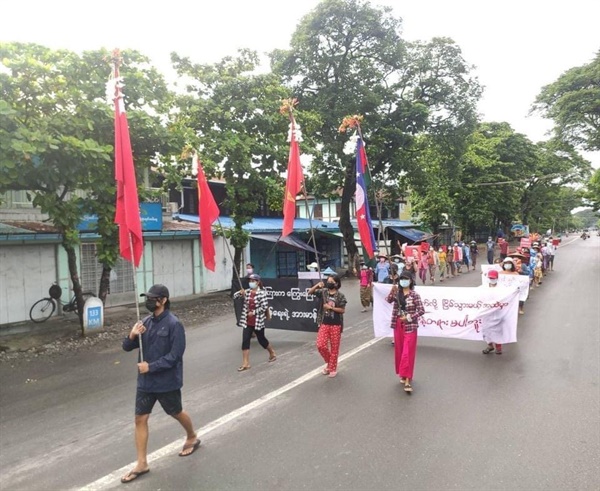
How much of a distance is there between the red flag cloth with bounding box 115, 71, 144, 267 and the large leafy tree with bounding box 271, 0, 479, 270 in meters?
15.8

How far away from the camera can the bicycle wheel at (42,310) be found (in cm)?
1324

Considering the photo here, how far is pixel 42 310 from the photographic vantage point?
13.4m

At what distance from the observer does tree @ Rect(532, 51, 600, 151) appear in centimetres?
2742

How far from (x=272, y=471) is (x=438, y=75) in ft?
74.4

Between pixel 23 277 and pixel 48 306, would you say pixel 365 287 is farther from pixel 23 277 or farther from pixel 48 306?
pixel 23 277

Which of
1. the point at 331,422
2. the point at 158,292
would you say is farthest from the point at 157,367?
the point at 331,422

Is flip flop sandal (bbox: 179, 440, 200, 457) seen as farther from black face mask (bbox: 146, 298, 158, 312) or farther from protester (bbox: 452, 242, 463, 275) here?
protester (bbox: 452, 242, 463, 275)

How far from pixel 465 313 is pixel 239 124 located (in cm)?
1021

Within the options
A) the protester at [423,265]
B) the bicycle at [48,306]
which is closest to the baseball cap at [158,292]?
the bicycle at [48,306]

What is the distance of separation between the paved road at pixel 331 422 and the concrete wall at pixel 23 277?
4902mm

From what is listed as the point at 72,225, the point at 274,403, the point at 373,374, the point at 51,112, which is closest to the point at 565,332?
the point at 373,374

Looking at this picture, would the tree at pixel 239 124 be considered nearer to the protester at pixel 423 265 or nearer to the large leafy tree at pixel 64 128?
the large leafy tree at pixel 64 128

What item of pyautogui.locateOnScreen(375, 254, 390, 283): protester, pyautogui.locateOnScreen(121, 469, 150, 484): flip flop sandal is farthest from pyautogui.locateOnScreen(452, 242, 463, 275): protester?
pyautogui.locateOnScreen(121, 469, 150, 484): flip flop sandal

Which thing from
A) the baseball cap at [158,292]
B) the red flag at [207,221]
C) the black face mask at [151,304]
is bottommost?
the black face mask at [151,304]
